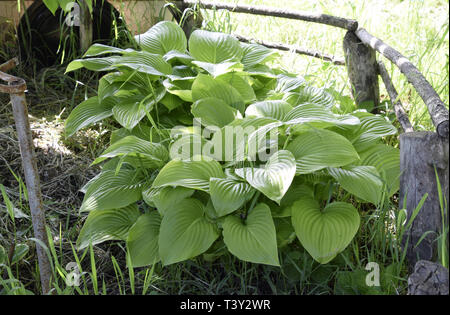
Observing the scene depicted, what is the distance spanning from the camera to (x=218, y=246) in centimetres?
181

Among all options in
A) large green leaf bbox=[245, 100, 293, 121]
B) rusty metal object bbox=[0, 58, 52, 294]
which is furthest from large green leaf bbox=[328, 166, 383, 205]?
rusty metal object bbox=[0, 58, 52, 294]

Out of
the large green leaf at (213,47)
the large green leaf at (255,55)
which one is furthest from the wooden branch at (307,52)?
the large green leaf at (213,47)

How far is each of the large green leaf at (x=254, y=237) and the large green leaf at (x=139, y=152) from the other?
414 millimetres

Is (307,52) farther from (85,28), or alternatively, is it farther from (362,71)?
(85,28)

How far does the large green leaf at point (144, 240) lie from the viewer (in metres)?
1.75

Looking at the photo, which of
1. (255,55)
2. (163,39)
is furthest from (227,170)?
(163,39)

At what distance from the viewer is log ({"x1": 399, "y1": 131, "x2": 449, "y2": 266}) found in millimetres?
1560

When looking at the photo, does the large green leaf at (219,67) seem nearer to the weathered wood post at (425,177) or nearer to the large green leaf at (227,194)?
the large green leaf at (227,194)

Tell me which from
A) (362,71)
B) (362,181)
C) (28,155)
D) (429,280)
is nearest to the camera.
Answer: (429,280)

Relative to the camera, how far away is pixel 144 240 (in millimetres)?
1790

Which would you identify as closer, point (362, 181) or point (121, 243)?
point (362, 181)

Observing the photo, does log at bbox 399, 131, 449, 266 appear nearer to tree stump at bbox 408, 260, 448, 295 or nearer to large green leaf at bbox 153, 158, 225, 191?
tree stump at bbox 408, 260, 448, 295

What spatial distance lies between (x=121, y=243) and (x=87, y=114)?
2.23 ft
